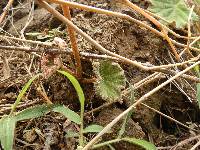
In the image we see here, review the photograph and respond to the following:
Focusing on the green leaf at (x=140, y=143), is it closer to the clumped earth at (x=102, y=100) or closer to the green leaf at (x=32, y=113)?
the clumped earth at (x=102, y=100)

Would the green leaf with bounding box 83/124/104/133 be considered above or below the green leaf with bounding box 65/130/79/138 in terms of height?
above

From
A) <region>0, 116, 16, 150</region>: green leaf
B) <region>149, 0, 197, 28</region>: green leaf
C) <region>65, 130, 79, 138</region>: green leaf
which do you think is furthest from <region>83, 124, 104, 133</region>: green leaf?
<region>149, 0, 197, 28</region>: green leaf

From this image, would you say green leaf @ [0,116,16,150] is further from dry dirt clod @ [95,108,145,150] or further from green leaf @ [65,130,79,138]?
dry dirt clod @ [95,108,145,150]

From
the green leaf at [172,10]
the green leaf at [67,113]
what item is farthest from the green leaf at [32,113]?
the green leaf at [172,10]

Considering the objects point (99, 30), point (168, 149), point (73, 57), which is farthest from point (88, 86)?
point (168, 149)

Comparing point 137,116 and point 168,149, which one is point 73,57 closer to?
point 137,116
